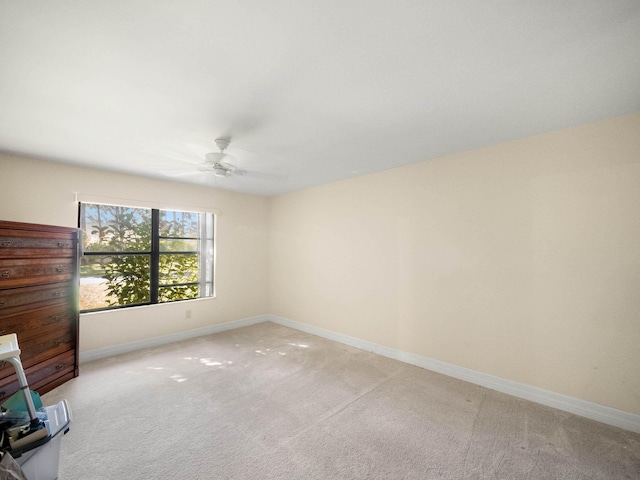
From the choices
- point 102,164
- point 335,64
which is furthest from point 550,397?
point 102,164

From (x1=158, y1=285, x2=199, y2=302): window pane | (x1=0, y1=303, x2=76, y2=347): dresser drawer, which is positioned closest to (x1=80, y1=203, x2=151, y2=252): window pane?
(x1=158, y1=285, x2=199, y2=302): window pane

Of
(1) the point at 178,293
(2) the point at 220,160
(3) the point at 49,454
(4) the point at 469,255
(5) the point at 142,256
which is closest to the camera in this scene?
(3) the point at 49,454

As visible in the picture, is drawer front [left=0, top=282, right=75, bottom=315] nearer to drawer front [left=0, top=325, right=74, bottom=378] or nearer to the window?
drawer front [left=0, top=325, right=74, bottom=378]

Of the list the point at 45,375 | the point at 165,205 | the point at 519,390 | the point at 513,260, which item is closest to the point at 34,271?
the point at 45,375

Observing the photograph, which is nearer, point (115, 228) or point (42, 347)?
point (42, 347)

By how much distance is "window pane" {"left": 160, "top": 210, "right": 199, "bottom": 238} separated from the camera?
166 inches

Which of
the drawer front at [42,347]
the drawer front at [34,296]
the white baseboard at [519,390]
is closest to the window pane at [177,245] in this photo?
the drawer front at [34,296]

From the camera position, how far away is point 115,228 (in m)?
3.96

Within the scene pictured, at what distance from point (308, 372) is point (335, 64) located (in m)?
2.82

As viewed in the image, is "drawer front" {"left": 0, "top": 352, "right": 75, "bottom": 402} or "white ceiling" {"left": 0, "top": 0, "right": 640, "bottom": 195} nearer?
"white ceiling" {"left": 0, "top": 0, "right": 640, "bottom": 195}

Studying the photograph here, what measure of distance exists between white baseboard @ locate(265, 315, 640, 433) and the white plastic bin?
9.75 feet

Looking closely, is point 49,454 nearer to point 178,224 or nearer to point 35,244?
point 35,244

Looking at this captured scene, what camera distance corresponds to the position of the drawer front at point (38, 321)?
229 centimetres

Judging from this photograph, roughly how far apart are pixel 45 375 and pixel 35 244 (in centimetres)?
121
